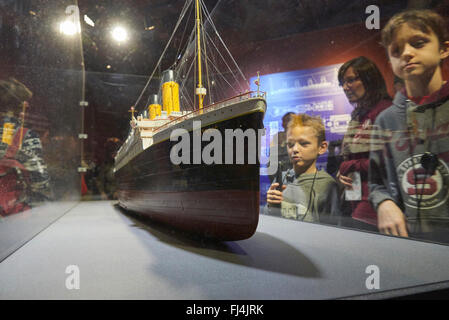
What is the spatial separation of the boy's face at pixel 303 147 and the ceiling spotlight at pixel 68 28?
517cm

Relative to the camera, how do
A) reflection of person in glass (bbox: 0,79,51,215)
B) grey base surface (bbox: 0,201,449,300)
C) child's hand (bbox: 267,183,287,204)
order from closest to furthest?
grey base surface (bbox: 0,201,449,300)
reflection of person in glass (bbox: 0,79,51,215)
child's hand (bbox: 267,183,287,204)

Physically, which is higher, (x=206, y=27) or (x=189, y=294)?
(x=206, y=27)

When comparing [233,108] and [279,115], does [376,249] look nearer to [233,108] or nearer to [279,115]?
[233,108]

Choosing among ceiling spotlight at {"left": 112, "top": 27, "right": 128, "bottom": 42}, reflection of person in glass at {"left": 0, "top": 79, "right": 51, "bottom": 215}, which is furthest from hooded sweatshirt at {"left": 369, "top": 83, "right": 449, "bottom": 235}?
ceiling spotlight at {"left": 112, "top": 27, "right": 128, "bottom": 42}

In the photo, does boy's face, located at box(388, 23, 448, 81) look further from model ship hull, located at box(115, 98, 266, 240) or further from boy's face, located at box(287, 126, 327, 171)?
model ship hull, located at box(115, 98, 266, 240)

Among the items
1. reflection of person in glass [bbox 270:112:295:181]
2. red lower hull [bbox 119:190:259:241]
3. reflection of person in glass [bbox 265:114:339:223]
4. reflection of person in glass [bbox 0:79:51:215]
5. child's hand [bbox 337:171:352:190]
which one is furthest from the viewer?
reflection of person in glass [bbox 270:112:295:181]

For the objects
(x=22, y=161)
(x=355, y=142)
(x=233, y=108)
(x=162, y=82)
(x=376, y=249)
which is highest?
(x=162, y=82)

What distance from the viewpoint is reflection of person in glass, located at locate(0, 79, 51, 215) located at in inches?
107

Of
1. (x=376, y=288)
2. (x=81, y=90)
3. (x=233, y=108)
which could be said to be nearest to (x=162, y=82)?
(x=233, y=108)

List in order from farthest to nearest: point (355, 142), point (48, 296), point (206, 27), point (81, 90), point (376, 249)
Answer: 1. point (81, 90)
2. point (206, 27)
3. point (355, 142)
4. point (376, 249)
5. point (48, 296)

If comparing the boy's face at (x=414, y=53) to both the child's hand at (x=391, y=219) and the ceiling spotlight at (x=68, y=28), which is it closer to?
the child's hand at (x=391, y=219)

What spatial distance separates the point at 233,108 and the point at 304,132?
7.54 ft

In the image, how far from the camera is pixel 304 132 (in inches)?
198

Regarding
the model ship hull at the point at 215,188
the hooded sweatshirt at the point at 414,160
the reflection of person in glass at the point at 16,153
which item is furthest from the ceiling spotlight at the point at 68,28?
the hooded sweatshirt at the point at 414,160
